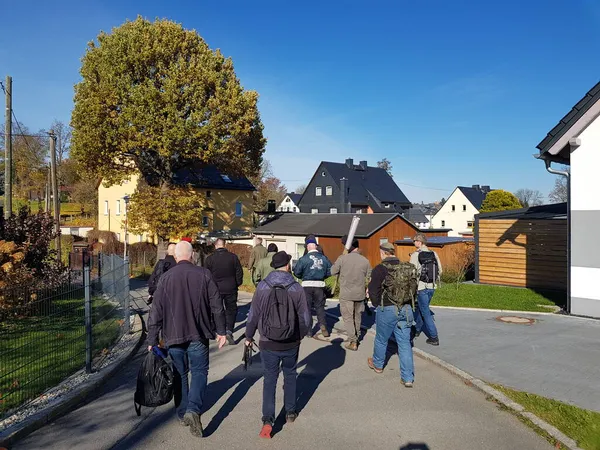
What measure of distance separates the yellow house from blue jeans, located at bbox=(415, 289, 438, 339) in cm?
2833

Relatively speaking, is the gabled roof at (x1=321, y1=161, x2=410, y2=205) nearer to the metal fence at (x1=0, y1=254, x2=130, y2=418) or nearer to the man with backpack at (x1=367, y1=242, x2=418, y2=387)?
the metal fence at (x1=0, y1=254, x2=130, y2=418)

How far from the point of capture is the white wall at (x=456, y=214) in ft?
211

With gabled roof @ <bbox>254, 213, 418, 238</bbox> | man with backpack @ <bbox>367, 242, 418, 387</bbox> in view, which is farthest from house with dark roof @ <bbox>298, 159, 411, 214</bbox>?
man with backpack @ <bbox>367, 242, 418, 387</bbox>

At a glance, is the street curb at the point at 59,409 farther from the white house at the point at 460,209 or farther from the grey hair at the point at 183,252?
the white house at the point at 460,209

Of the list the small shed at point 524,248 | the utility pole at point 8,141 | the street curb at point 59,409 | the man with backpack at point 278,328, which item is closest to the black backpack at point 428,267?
the man with backpack at point 278,328

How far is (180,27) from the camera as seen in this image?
2670cm

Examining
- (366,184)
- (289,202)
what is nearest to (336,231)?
(366,184)

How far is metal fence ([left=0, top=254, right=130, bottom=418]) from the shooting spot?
5.64 m

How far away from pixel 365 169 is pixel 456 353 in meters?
54.9

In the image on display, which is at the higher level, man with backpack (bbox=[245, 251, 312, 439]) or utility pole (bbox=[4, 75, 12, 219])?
utility pole (bbox=[4, 75, 12, 219])

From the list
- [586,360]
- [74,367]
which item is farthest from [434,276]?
[74,367]

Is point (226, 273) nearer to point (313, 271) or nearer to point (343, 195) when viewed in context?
point (313, 271)

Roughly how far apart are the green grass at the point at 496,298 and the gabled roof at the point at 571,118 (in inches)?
154

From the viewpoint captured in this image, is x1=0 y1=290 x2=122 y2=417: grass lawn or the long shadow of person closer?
the long shadow of person
